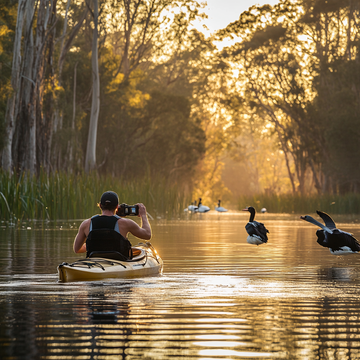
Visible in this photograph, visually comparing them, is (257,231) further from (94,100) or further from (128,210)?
(94,100)

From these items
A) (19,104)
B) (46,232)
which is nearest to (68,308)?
(46,232)

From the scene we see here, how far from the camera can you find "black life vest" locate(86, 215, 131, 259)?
9359 mm

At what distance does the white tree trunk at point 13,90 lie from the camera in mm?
27156

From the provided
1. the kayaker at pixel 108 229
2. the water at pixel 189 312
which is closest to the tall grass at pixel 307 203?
the water at pixel 189 312

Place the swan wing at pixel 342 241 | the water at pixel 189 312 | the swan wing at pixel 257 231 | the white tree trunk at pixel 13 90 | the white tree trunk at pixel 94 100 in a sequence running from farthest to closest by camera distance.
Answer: the white tree trunk at pixel 94 100 → the white tree trunk at pixel 13 90 → the swan wing at pixel 257 231 → the swan wing at pixel 342 241 → the water at pixel 189 312

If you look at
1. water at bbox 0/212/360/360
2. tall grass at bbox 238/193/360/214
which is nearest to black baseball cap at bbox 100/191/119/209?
water at bbox 0/212/360/360

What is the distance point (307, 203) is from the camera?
4453 centimetres

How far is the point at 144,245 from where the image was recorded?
1114 cm

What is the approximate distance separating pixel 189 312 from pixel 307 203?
38272 millimetres

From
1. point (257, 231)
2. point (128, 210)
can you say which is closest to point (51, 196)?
point (257, 231)

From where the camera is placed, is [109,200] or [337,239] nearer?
[109,200]

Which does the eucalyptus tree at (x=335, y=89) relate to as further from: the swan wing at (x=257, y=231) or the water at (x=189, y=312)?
the water at (x=189, y=312)

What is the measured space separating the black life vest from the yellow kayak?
160 millimetres

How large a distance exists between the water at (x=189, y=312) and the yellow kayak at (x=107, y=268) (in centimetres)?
12
